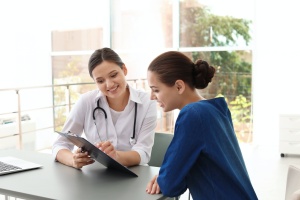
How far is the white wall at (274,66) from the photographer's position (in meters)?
5.20

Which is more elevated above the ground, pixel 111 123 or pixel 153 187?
pixel 111 123

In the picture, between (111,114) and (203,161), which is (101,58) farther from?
(203,161)

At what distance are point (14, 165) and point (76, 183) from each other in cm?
42

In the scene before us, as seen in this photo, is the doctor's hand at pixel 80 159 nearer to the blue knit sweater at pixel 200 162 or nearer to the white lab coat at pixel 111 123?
the white lab coat at pixel 111 123

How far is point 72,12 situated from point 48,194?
5805 millimetres

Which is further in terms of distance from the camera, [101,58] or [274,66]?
[274,66]

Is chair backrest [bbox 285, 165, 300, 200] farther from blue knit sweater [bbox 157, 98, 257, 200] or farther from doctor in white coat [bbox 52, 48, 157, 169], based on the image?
doctor in white coat [bbox 52, 48, 157, 169]

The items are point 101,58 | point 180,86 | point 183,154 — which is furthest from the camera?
point 101,58

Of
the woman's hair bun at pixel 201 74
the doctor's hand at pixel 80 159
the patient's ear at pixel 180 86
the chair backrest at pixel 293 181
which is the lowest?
the chair backrest at pixel 293 181

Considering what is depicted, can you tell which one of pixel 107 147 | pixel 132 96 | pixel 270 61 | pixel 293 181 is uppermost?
pixel 270 61

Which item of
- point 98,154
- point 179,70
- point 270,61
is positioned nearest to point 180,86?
point 179,70

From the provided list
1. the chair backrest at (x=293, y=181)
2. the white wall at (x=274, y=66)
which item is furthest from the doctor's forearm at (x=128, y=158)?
the white wall at (x=274, y=66)

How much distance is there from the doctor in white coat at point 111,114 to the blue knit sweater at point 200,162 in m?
0.59

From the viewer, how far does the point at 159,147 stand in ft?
6.80
